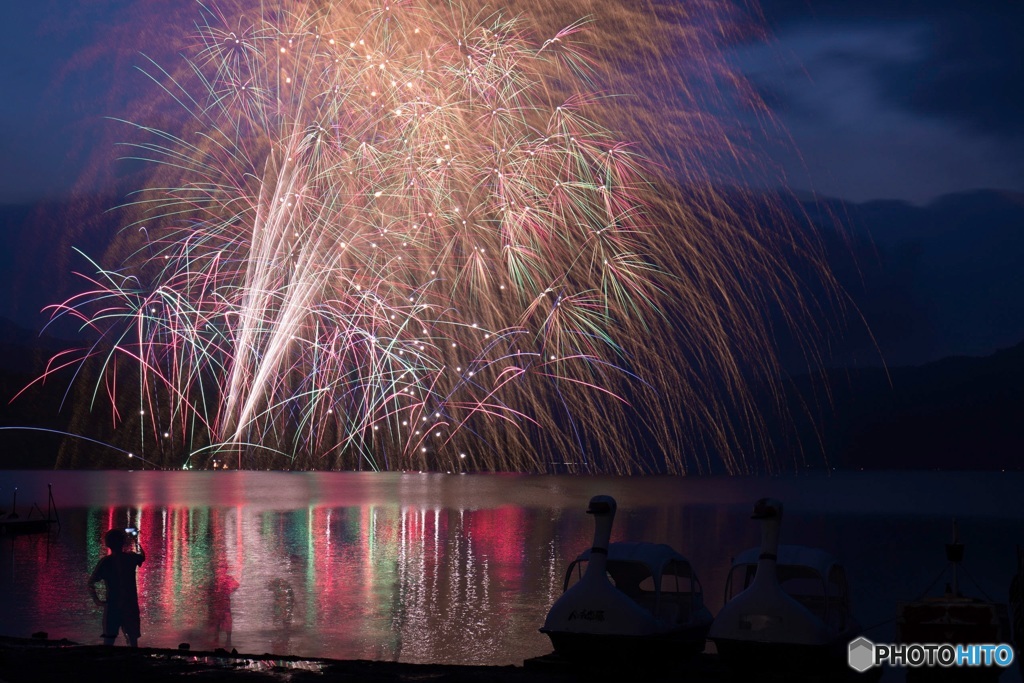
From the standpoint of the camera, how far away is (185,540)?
61.2 metres

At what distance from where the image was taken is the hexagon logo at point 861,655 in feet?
52.4

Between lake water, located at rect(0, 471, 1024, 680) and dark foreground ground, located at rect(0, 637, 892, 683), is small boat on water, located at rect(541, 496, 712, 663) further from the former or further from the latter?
lake water, located at rect(0, 471, 1024, 680)

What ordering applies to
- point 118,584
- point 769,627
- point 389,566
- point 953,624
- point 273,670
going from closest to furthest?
1. point 953,624
2. point 769,627
3. point 273,670
4. point 118,584
5. point 389,566

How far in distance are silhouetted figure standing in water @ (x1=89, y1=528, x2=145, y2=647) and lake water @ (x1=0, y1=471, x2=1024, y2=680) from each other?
916 cm

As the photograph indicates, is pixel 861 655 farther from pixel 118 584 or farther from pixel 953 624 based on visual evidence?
pixel 118 584

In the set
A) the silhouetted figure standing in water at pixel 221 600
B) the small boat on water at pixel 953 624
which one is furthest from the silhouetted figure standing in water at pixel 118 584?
the small boat on water at pixel 953 624

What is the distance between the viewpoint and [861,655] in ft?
53.3

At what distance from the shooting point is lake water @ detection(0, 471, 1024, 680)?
1139 inches

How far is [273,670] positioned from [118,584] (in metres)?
3.63

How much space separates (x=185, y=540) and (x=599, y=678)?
167 feet

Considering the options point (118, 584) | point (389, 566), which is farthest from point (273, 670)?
point (389, 566)

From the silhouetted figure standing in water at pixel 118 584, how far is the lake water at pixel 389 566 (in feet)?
30.1

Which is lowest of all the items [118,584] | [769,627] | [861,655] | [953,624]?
[861,655]

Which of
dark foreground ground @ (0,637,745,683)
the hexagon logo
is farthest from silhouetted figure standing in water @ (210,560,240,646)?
the hexagon logo
